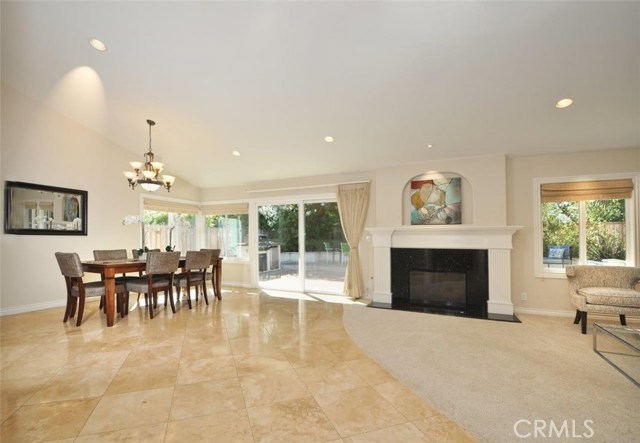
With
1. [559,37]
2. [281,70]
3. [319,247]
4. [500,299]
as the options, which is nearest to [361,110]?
[281,70]

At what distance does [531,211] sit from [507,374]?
2.98m

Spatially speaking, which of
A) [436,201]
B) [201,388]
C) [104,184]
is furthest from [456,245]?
[104,184]

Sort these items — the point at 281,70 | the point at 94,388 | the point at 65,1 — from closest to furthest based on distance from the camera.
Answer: the point at 94,388, the point at 65,1, the point at 281,70

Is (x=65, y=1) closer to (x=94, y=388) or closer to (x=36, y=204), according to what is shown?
(x=36, y=204)

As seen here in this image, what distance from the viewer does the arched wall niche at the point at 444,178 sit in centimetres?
473

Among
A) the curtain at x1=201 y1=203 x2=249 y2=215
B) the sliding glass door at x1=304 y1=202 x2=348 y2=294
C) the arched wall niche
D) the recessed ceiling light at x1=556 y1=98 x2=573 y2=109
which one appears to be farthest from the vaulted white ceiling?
the curtain at x1=201 y1=203 x2=249 y2=215

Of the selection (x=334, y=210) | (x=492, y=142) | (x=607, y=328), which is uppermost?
(x=492, y=142)

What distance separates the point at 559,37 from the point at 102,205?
6.95 metres

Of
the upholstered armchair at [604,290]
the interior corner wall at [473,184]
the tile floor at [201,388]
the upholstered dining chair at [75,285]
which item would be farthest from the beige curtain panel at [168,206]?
the upholstered armchair at [604,290]

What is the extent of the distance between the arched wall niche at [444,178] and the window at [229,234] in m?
3.79

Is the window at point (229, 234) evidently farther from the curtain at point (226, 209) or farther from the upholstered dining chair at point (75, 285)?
the upholstered dining chair at point (75, 285)

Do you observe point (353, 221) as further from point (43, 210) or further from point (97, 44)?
point (43, 210)

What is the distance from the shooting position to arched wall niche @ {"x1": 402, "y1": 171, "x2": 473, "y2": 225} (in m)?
4.73

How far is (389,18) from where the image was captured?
2541 millimetres
